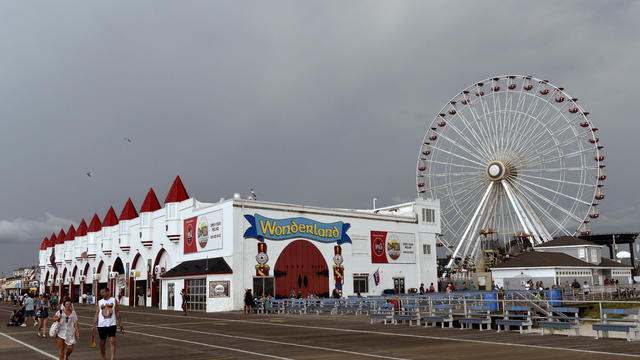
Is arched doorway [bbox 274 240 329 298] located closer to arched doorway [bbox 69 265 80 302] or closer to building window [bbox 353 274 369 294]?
building window [bbox 353 274 369 294]

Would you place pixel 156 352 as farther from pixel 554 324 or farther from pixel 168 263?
pixel 168 263

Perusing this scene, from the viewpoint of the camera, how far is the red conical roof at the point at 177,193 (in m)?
48.8

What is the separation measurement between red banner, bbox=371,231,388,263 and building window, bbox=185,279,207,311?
1519 centimetres

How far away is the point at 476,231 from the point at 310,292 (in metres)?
21.6

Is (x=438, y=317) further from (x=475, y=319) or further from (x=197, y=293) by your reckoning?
(x=197, y=293)

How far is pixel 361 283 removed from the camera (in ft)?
159

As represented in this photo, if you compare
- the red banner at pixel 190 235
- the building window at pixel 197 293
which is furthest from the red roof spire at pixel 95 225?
the building window at pixel 197 293

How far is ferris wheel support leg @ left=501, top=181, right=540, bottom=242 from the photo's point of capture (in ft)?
180

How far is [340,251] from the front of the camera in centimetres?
4703

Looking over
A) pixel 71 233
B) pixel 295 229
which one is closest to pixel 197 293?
pixel 295 229

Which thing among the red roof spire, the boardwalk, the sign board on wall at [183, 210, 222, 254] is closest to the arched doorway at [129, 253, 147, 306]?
the sign board on wall at [183, 210, 222, 254]

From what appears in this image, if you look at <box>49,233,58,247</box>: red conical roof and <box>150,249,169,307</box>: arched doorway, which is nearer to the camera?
<box>150,249,169,307</box>: arched doorway

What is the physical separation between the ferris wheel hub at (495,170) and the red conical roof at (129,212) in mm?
38055

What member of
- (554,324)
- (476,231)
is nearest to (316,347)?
(554,324)
